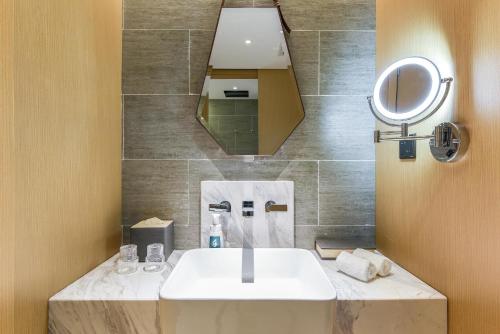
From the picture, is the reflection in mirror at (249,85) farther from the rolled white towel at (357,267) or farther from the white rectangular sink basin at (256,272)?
the rolled white towel at (357,267)

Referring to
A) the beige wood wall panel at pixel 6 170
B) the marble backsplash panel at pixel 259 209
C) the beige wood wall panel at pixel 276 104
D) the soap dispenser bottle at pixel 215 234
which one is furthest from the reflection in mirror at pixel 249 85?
the beige wood wall panel at pixel 6 170

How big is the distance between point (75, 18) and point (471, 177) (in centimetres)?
136

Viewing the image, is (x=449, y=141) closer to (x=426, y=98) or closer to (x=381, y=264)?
(x=426, y=98)

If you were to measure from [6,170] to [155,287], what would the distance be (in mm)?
539

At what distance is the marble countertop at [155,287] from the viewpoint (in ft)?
2.82

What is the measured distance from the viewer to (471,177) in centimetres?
78

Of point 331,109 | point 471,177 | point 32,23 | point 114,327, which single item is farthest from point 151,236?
point 471,177

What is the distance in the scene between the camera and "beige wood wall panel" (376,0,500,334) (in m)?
0.71

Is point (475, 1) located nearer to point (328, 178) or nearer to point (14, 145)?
point (328, 178)

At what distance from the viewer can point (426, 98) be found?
0.92m

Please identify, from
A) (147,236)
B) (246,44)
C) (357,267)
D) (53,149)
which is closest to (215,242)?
(147,236)

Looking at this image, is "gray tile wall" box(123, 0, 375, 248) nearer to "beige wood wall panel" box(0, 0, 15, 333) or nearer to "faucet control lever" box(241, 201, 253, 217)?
"faucet control lever" box(241, 201, 253, 217)

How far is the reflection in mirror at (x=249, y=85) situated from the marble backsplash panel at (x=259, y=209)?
0.18m

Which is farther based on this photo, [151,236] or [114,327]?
[151,236]
